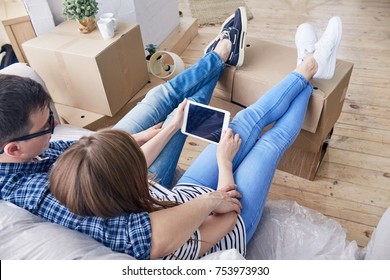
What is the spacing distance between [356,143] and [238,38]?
77cm

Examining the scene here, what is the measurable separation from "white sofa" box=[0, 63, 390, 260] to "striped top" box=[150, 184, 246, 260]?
0.33 feet

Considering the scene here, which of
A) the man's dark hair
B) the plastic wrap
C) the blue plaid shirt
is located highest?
the man's dark hair

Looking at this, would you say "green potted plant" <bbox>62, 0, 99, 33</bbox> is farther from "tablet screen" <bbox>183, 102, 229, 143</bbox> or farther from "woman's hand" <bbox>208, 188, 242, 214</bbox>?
"woman's hand" <bbox>208, 188, 242, 214</bbox>

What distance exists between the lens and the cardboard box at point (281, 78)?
1.15m

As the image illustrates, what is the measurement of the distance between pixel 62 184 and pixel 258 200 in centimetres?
52

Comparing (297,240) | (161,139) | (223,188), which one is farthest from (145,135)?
(297,240)

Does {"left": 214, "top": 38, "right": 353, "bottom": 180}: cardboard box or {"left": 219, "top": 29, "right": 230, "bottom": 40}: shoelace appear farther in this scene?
{"left": 219, "top": 29, "right": 230, "bottom": 40}: shoelace

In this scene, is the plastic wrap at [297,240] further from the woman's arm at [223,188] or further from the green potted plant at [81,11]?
the green potted plant at [81,11]

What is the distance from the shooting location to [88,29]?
1.52 metres

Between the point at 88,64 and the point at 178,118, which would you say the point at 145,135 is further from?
the point at 88,64

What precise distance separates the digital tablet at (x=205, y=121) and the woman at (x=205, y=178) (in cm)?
3

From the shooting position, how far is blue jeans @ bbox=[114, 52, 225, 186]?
1.04 meters

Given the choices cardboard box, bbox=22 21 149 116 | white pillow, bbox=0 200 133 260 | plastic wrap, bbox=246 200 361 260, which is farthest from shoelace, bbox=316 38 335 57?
white pillow, bbox=0 200 133 260
